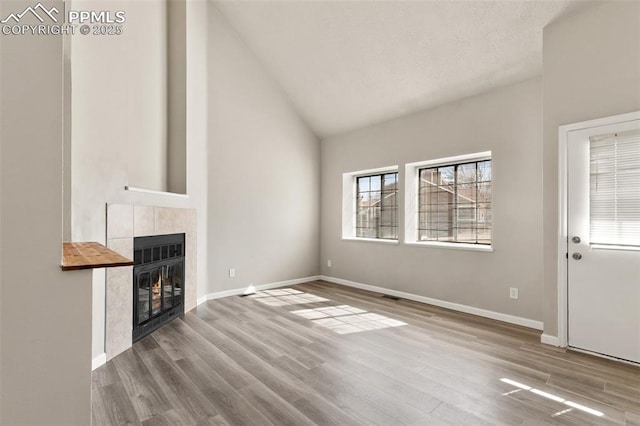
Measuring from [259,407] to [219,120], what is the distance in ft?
13.1

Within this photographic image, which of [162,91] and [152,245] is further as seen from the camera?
[162,91]

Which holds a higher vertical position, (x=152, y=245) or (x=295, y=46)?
(x=295, y=46)

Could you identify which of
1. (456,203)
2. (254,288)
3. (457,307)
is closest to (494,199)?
(456,203)

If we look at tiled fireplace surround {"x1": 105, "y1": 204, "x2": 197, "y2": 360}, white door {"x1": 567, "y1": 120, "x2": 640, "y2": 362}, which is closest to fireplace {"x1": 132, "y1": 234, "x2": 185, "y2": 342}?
tiled fireplace surround {"x1": 105, "y1": 204, "x2": 197, "y2": 360}

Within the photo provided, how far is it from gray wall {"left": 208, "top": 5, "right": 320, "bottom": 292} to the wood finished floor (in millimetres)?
1543

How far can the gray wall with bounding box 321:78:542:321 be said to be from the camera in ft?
11.6

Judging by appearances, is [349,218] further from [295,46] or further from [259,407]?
[259,407]

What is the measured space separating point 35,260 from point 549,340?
3.91m

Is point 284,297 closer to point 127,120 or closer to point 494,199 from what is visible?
point 127,120

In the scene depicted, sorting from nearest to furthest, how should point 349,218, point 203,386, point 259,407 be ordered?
point 259,407 → point 203,386 → point 349,218

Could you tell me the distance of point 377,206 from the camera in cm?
561

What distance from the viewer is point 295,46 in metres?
4.69

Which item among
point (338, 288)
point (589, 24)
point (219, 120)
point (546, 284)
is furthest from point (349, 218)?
point (589, 24)

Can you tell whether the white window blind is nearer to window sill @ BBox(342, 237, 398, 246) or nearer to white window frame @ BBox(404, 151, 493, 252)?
white window frame @ BBox(404, 151, 493, 252)
